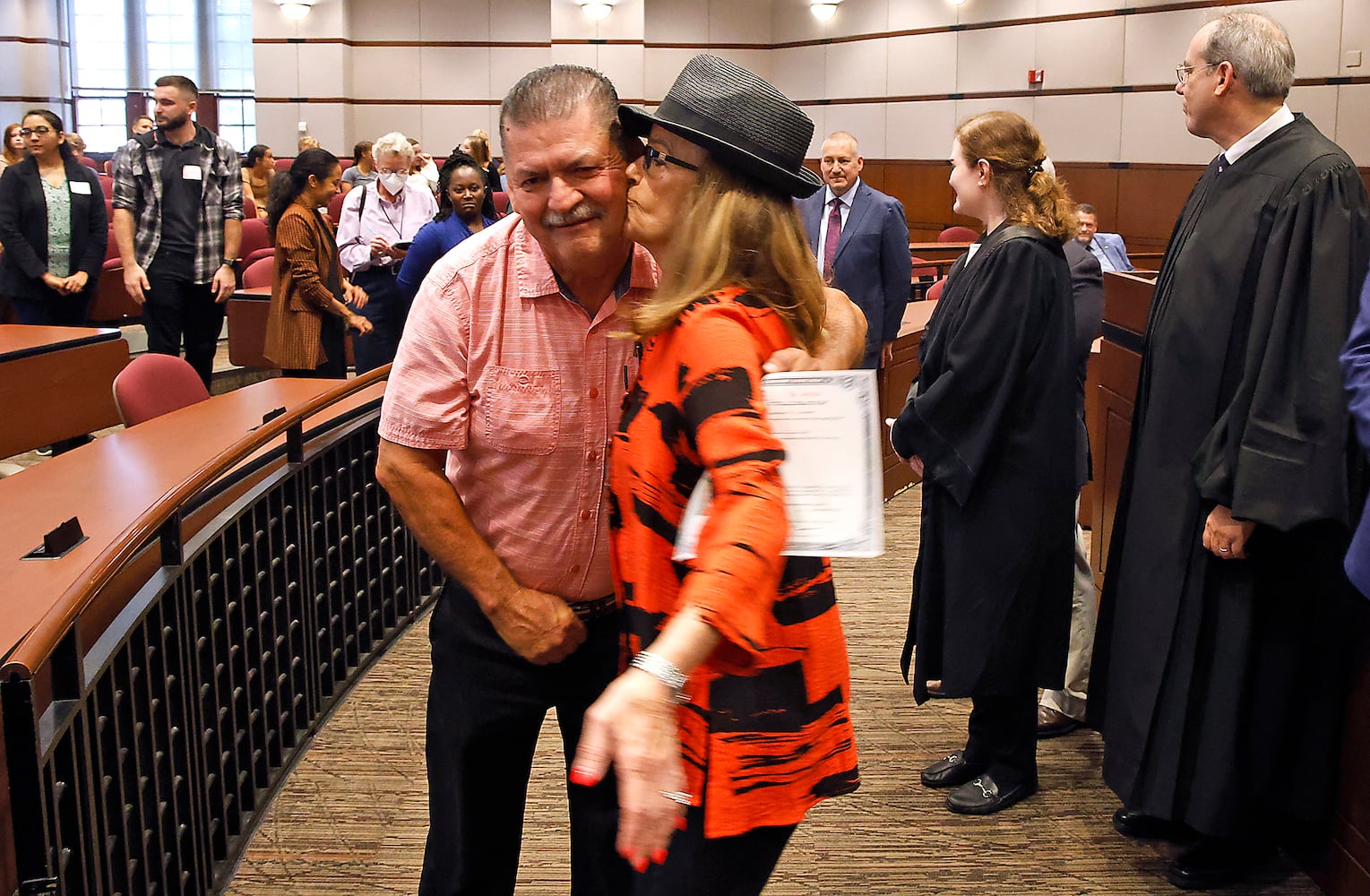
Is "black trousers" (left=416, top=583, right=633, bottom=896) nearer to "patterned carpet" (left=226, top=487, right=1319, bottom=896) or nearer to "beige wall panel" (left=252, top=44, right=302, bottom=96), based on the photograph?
"patterned carpet" (left=226, top=487, right=1319, bottom=896)

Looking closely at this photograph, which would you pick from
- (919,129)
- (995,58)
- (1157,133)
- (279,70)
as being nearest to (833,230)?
(1157,133)

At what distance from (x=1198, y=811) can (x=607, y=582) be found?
144cm

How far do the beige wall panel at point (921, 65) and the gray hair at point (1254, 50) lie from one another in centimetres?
1109

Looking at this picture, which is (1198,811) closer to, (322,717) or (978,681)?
(978,681)

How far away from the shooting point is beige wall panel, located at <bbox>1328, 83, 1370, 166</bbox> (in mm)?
8969

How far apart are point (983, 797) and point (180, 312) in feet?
15.1

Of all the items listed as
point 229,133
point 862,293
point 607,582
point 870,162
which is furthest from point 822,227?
point 229,133

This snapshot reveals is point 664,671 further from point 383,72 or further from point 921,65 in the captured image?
point 383,72

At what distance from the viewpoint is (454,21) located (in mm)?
15945

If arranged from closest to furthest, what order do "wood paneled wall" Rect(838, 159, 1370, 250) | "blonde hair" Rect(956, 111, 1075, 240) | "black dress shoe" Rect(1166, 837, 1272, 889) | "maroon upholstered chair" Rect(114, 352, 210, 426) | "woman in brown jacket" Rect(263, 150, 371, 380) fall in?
"black dress shoe" Rect(1166, 837, 1272, 889)
"blonde hair" Rect(956, 111, 1075, 240)
"maroon upholstered chair" Rect(114, 352, 210, 426)
"woman in brown jacket" Rect(263, 150, 371, 380)
"wood paneled wall" Rect(838, 159, 1370, 250)

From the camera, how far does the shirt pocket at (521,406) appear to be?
1.68 metres

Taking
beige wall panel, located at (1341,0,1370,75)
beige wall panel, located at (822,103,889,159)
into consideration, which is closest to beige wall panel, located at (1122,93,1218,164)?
beige wall panel, located at (1341,0,1370,75)

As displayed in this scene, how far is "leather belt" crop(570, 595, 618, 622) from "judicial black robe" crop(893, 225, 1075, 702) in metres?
1.19

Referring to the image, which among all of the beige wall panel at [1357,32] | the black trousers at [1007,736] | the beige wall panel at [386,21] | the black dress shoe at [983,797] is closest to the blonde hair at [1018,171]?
the black trousers at [1007,736]
